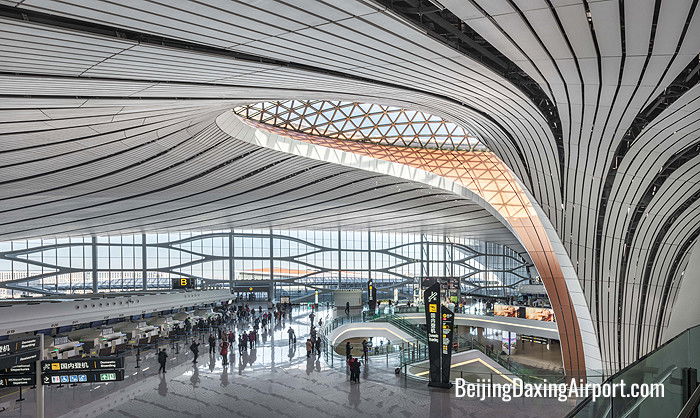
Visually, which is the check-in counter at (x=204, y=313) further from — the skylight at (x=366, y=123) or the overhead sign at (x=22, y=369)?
the overhead sign at (x=22, y=369)

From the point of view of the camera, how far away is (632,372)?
430cm

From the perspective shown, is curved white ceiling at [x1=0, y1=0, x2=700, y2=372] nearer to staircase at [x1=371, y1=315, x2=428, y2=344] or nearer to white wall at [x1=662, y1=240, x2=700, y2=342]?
white wall at [x1=662, y1=240, x2=700, y2=342]

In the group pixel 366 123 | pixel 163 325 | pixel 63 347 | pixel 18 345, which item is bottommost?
pixel 163 325

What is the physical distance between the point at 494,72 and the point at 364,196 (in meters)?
23.6

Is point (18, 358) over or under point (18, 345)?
under

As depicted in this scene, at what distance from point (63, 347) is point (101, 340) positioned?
2151 mm

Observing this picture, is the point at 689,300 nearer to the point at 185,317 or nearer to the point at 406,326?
the point at 406,326

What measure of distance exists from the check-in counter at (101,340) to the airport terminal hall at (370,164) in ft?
0.61

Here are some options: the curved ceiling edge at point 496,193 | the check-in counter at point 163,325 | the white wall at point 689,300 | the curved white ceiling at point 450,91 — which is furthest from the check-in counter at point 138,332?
the white wall at point 689,300

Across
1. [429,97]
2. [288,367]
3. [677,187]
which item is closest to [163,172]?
[288,367]

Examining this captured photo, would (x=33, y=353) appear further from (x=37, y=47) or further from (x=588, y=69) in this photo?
(x=588, y=69)

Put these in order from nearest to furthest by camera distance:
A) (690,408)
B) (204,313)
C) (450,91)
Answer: (690,408)
(450,91)
(204,313)

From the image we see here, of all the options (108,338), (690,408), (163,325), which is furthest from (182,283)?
(690,408)

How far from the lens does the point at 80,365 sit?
13.8 m
